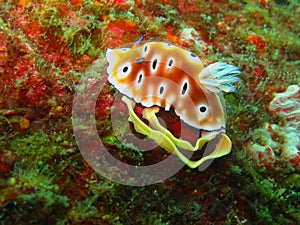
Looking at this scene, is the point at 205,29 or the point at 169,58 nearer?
the point at 169,58

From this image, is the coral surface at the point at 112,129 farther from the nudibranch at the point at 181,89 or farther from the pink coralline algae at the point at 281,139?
the nudibranch at the point at 181,89

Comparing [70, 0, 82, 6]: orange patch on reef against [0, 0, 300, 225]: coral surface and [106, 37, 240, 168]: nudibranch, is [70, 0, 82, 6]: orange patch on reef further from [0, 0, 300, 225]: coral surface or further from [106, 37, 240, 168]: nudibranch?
[106, 37, 240, 168]: nudibranch

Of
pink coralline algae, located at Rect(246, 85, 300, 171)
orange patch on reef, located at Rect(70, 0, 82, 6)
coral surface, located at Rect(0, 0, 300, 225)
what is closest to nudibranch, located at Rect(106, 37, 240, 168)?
coral surface, located at Rect(0, 0, 300, 225)

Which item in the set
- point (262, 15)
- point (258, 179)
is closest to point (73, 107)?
point (258, 179)

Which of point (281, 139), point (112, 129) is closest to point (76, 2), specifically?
point (112, 129)

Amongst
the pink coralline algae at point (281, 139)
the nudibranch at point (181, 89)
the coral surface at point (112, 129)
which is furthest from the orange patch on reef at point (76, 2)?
the pink coralline algae at point (281, 139)

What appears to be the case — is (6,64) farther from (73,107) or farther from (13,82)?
(73,107)

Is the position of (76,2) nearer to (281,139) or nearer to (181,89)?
(181,89)
